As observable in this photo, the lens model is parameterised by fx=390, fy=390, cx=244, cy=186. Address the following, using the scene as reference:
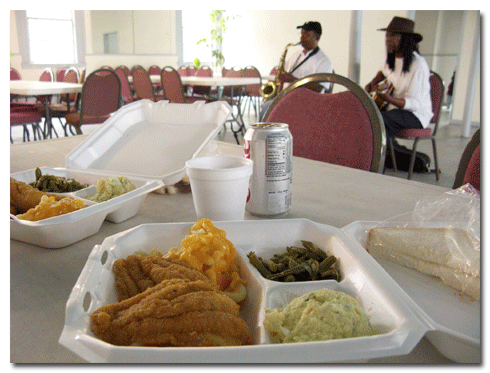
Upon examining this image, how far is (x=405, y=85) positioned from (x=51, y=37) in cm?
694

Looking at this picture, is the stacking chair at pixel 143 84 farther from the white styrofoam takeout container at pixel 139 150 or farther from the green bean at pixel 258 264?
the green bean at pixel 258 264

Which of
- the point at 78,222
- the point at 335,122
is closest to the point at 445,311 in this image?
the point at 78,222

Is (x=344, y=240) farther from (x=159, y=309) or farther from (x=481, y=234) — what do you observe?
(x=159, y=309)

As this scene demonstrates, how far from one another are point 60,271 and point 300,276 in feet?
1.16

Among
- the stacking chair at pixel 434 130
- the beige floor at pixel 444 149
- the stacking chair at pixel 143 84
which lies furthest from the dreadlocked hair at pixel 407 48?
the stacking chair at pixel 143 84

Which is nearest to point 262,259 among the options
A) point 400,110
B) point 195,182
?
point 195,182

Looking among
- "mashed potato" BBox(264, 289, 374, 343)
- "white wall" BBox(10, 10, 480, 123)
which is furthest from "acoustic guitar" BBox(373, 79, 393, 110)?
"mashed potato" BBox(264, 289, 374, 343)

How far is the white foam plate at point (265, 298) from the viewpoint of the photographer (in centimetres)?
33

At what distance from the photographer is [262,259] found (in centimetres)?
60

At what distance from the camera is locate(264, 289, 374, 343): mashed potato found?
0.39m

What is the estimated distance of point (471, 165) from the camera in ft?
3.35

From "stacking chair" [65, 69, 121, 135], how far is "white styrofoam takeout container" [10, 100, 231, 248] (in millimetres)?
2696

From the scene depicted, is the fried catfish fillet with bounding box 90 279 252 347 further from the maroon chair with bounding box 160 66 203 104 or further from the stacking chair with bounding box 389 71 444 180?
the maroon chair with bounding box 160 66 203 104

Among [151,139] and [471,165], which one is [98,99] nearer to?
[151,139]
